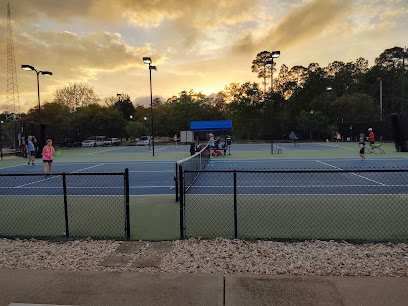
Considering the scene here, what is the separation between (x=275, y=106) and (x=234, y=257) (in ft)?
207

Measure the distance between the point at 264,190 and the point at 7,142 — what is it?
56.5 m

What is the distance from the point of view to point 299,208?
838cm

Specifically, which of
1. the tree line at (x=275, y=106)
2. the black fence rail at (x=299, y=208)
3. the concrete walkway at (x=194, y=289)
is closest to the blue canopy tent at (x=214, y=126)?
the tree line at (x=275, y=106)

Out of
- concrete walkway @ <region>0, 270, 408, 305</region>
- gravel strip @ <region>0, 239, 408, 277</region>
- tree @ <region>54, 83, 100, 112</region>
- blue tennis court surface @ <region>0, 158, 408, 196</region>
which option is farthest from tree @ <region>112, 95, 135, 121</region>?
concrete walkway @ <region>0, 270, 408, 305</region>

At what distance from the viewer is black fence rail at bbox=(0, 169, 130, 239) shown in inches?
262

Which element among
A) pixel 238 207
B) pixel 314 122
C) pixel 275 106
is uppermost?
pixel 275 106

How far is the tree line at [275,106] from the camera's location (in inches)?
2125

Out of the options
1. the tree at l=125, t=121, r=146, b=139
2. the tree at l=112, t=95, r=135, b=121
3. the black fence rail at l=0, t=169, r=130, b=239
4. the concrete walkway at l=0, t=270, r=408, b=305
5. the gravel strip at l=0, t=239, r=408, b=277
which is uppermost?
the tree at l=112, t=95, r=135, b=121

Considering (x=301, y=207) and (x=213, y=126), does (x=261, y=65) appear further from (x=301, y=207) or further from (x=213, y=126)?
(x=301, y=207)

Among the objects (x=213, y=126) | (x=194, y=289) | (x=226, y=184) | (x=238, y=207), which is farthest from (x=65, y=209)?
(x=213, y=126)

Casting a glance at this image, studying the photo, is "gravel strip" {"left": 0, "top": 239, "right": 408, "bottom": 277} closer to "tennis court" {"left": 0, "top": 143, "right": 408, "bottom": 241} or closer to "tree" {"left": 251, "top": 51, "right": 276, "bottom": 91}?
"tennis court" {"left": 0, "top": 143, "right": 408, "bottom": 241}

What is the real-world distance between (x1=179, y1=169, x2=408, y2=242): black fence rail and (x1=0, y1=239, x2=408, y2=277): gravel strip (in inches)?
23.4

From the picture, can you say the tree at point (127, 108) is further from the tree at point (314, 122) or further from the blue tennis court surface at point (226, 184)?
the blue tennis court surface at point (226, 184)

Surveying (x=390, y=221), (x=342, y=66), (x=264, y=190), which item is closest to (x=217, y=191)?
(x=264, y=190)
